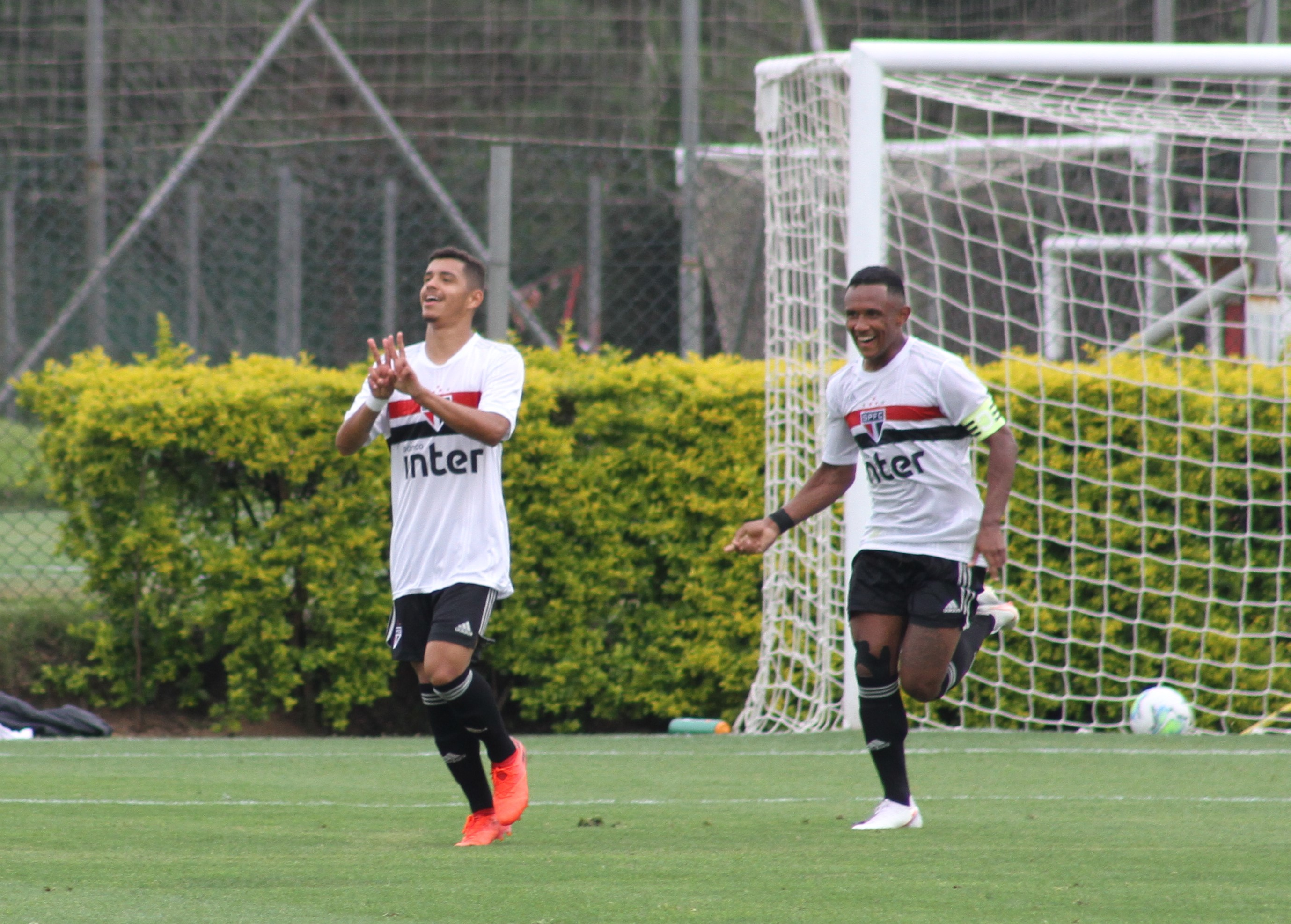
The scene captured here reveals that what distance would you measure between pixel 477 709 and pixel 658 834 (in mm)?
753

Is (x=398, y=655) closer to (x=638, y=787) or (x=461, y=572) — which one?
(x=461, y=572)

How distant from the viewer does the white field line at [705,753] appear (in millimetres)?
7730

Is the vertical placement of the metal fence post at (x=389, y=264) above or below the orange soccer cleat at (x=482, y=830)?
above

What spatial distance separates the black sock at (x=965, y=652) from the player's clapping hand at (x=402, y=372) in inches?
83.5

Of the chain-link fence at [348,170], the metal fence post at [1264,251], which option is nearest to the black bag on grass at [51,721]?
the chain-link fence at [348,170]

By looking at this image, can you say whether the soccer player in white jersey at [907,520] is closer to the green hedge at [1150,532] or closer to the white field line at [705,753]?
the white field line at [705,753]

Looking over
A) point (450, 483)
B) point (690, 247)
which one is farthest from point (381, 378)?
point (690, 247)

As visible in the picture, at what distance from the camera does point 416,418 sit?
18.0ft

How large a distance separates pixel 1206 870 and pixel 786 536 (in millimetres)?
4218

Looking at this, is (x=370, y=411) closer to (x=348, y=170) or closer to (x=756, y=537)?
(x=756, y=537)

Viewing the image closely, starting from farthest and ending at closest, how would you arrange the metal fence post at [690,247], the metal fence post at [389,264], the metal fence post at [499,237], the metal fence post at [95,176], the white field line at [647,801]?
the metal fence post at [389,264] < the metal fence post at [95,176] < the metal fence post at [690,247] < the metal fence post at [499,237] < the white field line at [647,801]

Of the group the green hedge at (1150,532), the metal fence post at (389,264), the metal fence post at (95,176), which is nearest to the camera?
the green hedge at (1150,532)

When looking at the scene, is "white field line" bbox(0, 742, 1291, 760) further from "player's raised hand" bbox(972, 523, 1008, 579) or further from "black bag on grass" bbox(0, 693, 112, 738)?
"player's raised hand" bbox(972, 523, 1008, 579)

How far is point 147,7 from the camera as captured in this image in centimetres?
1605
